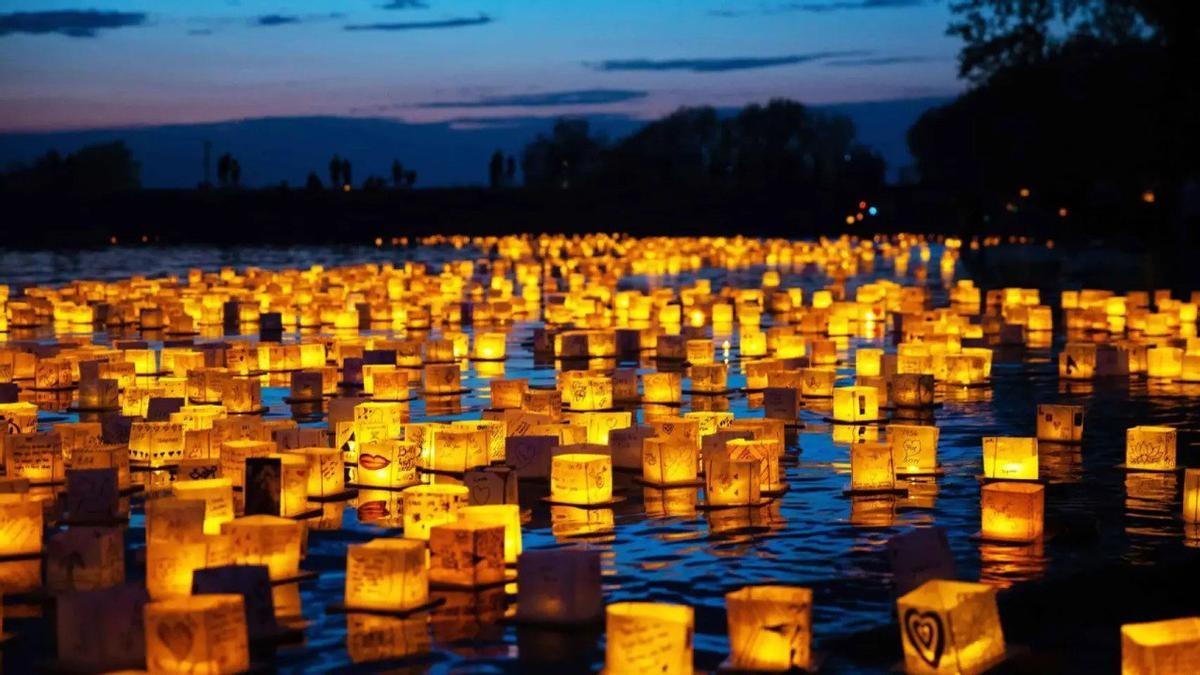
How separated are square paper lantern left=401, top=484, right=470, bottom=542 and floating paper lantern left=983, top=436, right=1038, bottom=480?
4.79 meters

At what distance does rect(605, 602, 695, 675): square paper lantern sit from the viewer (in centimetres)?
880

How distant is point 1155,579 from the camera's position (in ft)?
37.7

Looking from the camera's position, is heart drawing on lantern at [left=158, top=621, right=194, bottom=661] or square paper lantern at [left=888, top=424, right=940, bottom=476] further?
square paper lantern at [left=888, top=424, right=940, bottom=476]

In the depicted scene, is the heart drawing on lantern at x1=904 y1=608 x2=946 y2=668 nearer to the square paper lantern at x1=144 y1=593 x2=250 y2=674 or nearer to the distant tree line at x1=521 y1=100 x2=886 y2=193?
the square paper lantern at x1=144 y1=593 x2=250 y2=674

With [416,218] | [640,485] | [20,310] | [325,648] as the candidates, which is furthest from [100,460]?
[416,218]

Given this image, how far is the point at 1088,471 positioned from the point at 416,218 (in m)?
92.5

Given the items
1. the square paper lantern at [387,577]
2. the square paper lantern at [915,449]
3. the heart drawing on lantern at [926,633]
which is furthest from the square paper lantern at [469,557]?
the square paper lantern at [915,449]

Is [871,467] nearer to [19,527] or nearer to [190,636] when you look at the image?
[19,527]

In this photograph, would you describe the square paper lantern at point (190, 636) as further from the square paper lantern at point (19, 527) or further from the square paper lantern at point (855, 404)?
the square paper lantern at point (855, 404)

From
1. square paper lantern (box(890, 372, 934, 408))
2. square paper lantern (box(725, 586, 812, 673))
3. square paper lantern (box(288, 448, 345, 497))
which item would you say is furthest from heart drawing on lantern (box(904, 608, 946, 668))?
square paper lantern (box(890, 372, 934, 408))

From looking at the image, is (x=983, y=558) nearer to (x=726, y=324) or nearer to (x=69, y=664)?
(x=69, y=664)

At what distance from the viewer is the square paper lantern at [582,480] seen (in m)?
13.8

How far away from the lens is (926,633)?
912 cm

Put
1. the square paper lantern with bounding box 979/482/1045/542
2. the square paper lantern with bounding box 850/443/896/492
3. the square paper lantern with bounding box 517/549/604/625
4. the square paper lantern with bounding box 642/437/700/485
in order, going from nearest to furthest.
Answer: the square paper lantern with bounding box 517/549/604/625 → the square paper lantern with bounding box 979/482/1045/542 → the square paper lantern with bounding box 850/443/896/492 → the square paper lantern with bounding box 642/437/700/485
